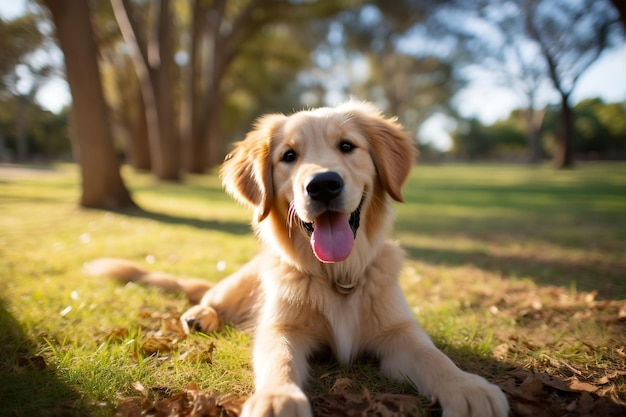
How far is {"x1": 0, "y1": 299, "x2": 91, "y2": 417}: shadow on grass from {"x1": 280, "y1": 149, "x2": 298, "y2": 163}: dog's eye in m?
1.87

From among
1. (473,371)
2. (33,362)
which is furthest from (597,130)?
(33,362)

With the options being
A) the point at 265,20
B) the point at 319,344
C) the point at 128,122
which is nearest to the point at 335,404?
the point at 319,344

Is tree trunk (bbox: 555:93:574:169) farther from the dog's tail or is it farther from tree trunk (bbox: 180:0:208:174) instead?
the dog's tail

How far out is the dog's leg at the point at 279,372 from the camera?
1.63 meters

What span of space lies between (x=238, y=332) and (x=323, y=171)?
55.2 inches

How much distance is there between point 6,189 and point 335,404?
1117cm

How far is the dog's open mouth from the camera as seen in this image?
2.38 meters

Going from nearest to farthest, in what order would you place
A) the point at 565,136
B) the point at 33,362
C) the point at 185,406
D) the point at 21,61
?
the point at 185,406 < the point at 33,362 < the point at 21,61 < the point at 565,136

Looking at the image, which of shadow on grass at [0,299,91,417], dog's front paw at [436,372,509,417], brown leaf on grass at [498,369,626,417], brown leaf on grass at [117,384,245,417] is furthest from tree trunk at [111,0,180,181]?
brown leaf on grass at [498,369,626,417]

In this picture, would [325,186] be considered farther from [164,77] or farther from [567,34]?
[567,34]

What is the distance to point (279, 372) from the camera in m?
1.90

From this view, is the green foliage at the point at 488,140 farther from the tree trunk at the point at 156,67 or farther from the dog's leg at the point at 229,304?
the dog's leg at the point at 229,304

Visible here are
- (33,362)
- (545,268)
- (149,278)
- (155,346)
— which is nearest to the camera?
(33,362)

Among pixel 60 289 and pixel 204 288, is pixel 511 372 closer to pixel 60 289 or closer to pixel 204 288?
pixel 204 288
